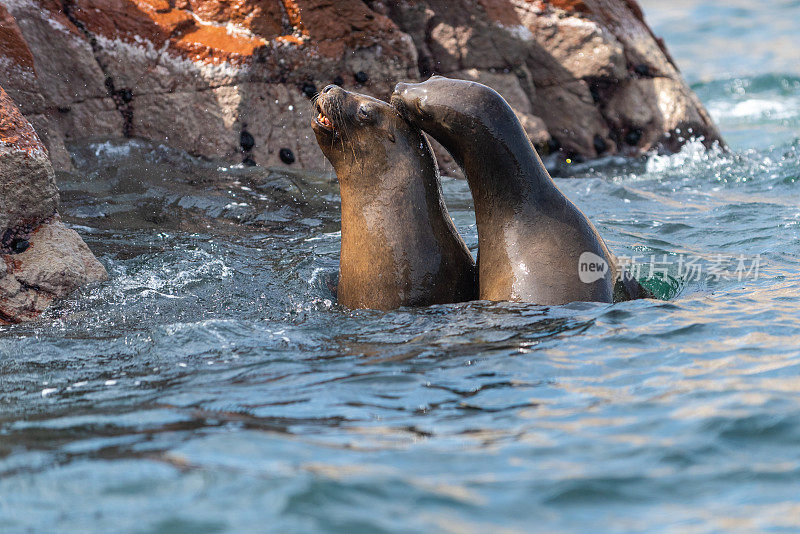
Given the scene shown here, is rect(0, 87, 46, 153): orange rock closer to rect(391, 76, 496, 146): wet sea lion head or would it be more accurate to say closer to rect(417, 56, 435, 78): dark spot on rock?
rect(391, 76, 496, 146): wet sea lion head

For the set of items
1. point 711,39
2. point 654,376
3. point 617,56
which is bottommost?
point 654,376

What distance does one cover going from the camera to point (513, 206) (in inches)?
175

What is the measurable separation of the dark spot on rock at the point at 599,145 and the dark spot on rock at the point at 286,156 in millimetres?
3551

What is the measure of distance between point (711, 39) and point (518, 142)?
1821cm

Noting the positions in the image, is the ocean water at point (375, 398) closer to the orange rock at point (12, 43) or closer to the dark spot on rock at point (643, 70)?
the orange rock at point (12, 43)

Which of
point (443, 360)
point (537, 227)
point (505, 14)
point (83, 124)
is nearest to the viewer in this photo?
point (443, 360)

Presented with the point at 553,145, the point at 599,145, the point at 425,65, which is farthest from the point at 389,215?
the point at 599,145

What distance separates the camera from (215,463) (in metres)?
2.65

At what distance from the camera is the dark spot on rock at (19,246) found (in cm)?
483

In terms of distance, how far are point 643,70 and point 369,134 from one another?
245 inches

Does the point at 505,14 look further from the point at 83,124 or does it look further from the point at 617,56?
the point at 83,124

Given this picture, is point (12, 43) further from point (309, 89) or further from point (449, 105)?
point (449, 105)

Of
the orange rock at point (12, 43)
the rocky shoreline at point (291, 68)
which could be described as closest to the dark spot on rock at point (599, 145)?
the rocky shoreline at point (291, 68)

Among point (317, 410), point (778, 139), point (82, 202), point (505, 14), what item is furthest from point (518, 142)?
point (778, 139)
